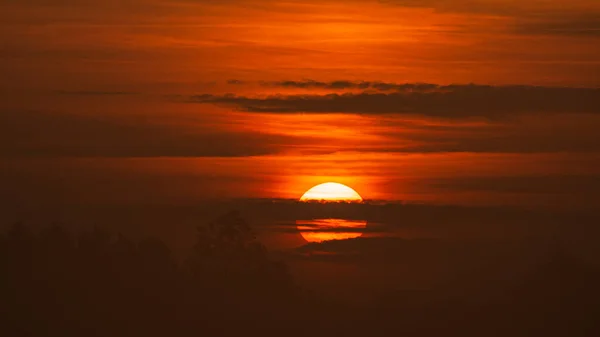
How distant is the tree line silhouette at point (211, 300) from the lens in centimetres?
9362

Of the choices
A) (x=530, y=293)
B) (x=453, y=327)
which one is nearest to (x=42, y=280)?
(x=453, y=327)

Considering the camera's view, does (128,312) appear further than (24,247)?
No

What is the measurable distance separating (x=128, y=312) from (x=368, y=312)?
11.2 metres

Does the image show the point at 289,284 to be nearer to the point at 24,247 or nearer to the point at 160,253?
the point at 160,253

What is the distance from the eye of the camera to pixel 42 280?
96500mm

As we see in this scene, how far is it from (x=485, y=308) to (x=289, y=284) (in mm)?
10333

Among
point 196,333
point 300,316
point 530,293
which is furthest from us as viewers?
point 530,293

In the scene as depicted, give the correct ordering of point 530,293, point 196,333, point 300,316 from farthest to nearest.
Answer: point 530,293, point 300,316, point 196,333

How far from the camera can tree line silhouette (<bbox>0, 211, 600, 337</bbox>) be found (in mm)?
93625

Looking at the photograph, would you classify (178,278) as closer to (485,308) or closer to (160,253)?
(160,253)

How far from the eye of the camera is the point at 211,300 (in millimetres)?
100312

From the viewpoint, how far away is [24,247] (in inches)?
4080

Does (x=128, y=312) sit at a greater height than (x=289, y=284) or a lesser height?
lesser

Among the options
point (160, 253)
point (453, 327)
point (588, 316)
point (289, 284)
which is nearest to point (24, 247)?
point (160, 253)
